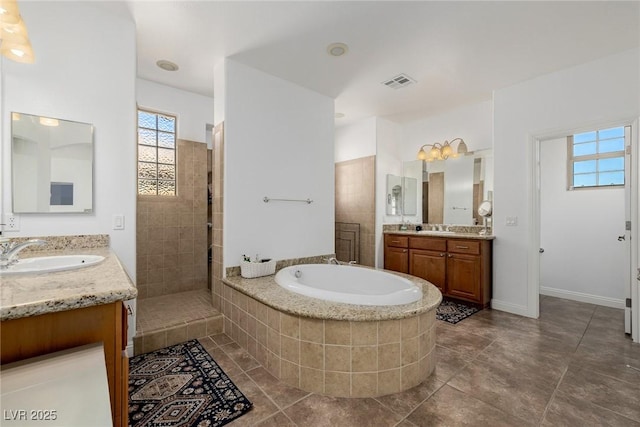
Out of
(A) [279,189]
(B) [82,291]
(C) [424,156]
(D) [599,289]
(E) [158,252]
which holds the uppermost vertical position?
(C) [424,156]

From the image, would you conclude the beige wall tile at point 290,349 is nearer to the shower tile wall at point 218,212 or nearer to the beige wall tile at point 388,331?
the beige wall tile at point 388,331

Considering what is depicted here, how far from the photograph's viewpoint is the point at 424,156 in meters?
4.18

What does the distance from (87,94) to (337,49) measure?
2013mm

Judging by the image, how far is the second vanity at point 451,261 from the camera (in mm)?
3166

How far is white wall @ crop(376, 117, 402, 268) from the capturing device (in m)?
4.18

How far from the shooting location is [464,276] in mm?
3270

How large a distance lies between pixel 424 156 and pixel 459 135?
0.54 metres

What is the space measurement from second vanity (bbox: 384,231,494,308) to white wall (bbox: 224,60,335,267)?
1109 mm

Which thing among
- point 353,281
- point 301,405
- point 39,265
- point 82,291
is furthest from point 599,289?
point 39,265

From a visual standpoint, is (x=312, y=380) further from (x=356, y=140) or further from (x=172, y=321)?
(x=356, y=140)

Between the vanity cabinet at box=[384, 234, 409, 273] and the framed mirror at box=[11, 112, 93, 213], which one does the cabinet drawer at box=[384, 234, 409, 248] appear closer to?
the vanity cabinet at box=[384, 234, 409, 273]

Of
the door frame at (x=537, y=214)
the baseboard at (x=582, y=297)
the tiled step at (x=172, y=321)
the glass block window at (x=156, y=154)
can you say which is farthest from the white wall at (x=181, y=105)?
the baseboard at (x=582, y=297)

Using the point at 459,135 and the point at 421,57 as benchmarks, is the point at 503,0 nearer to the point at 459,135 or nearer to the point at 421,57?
the point at 421,57

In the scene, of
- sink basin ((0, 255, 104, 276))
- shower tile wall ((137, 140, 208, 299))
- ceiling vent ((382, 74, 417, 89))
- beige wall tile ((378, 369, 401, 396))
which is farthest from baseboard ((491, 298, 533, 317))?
sink basin ((0, 255, 104, 276))
